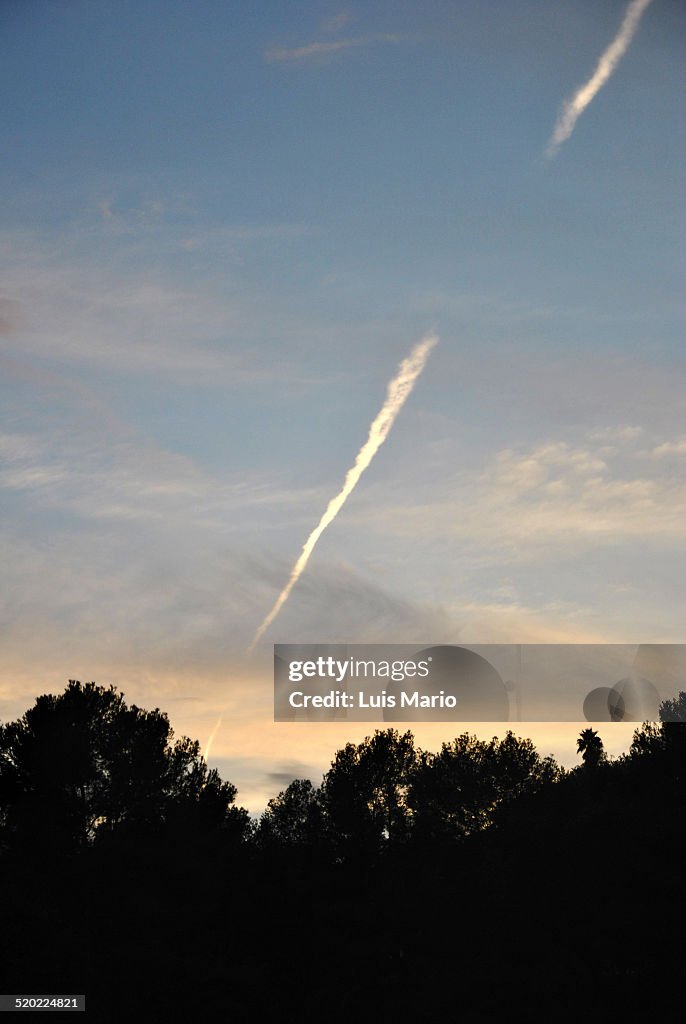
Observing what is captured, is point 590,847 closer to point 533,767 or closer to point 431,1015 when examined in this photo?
point 431,1015

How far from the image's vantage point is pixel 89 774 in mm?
75438

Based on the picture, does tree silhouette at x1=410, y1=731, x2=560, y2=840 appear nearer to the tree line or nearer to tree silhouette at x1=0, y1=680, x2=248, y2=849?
the tree line

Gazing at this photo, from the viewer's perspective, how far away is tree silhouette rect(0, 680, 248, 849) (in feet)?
237

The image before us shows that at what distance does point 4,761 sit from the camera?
248 ft

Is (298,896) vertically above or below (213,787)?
below

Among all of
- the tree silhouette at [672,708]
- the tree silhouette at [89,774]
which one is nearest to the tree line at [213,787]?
the tree silhouette at [89,774]

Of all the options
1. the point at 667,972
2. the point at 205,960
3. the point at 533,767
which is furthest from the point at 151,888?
the point at 533,767

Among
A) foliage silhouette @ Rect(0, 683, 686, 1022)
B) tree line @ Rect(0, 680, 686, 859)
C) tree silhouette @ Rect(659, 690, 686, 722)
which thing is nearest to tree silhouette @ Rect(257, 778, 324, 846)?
tree line @ Rect(0, 680, 686, 859)

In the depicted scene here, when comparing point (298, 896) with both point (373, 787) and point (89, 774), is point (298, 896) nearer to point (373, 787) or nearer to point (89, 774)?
point (89, 774)

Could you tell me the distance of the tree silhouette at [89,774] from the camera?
72.2 meters

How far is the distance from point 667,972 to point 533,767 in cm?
5934

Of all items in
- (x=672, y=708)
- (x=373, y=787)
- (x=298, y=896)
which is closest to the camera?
(x=298, y=896)

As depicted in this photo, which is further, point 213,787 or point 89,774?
point 213,787

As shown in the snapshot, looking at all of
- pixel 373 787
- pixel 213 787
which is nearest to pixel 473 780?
pixel 373 787
